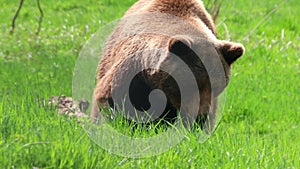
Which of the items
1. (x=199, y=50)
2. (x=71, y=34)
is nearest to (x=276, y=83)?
(x=71, y=34)

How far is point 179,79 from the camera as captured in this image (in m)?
4.44

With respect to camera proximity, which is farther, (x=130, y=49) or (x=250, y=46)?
(x=250, y=46)

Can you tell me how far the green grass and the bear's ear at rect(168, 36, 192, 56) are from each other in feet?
1.89

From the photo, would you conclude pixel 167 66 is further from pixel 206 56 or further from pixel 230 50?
pixel 230 50

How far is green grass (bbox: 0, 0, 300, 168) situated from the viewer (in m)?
3.90

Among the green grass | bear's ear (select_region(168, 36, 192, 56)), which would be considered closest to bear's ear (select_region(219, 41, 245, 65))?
bear's ear (select_region(168, 36, 192, 56))

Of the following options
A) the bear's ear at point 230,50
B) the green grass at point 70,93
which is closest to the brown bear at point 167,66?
the bear's ear at point 230,50

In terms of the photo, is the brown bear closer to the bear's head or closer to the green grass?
the bear's head

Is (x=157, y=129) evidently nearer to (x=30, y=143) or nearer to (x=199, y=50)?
(x=199, y=50)

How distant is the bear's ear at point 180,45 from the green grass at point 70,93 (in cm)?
58

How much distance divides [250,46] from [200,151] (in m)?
5.96

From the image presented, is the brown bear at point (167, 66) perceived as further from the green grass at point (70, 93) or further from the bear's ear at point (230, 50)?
the green grass at point (70, 93)

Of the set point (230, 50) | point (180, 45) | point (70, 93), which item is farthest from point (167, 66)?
point (70, 93)

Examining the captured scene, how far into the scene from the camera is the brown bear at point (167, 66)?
4.43 meters
